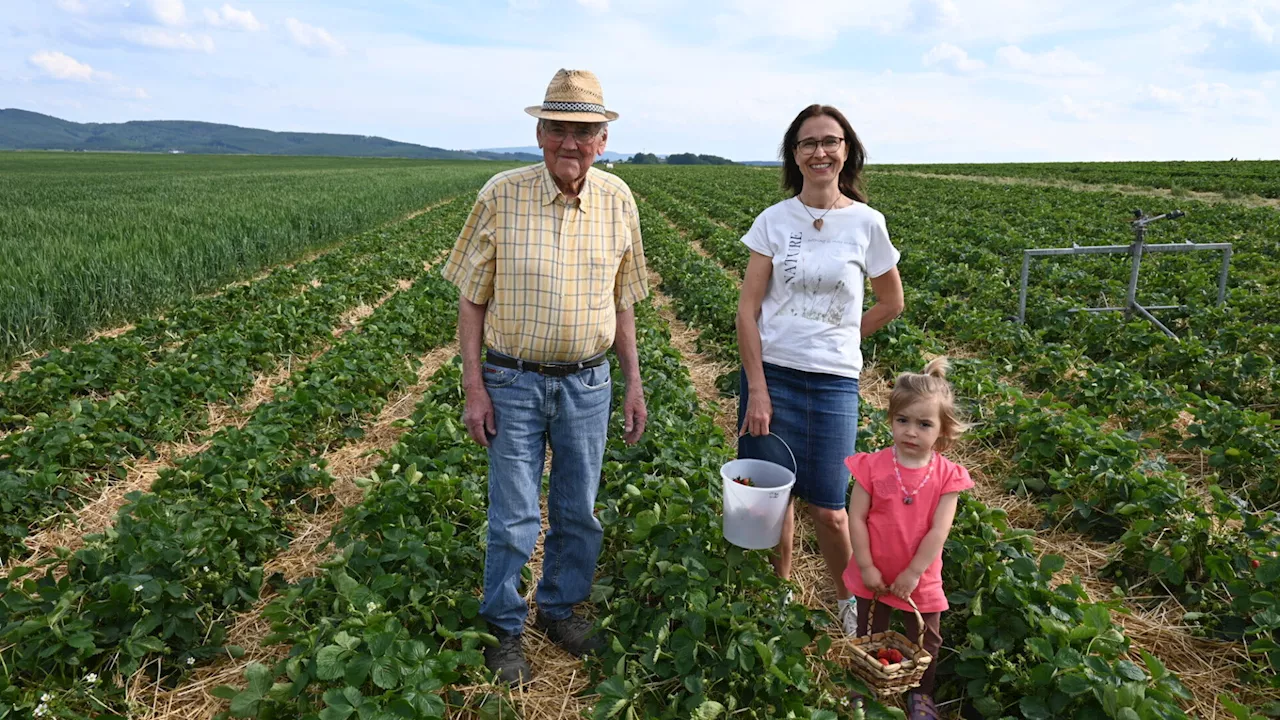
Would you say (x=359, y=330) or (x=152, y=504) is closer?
(x=152, y=504)

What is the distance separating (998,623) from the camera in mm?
3006

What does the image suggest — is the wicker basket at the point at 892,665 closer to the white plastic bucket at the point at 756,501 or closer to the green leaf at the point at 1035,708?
the green leaf at the point at 1035,708

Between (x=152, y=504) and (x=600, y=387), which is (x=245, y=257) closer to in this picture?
(x=152, y=504)

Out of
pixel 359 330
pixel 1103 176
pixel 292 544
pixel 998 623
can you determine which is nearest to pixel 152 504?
pixel 292 544

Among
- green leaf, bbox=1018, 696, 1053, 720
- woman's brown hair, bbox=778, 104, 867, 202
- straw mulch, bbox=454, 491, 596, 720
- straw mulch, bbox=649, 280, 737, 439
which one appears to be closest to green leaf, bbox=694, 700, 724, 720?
straw mulch, bbox=454, 491, 596, 720

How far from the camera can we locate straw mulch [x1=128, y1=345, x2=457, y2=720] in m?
2.98

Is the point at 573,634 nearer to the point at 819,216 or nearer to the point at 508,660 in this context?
the point at 508,660

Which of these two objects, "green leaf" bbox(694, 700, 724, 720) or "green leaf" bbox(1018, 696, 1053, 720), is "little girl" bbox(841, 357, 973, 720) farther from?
"green leaf" bbox(694, 700, 724, 720)

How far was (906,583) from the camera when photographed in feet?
8.67

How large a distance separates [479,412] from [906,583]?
1.69 meters

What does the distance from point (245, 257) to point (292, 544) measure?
35.1 feet

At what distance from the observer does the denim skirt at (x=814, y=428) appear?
9.38 ft

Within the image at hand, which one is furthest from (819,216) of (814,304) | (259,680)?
(259,680)

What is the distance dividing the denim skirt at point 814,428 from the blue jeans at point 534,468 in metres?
0.65
